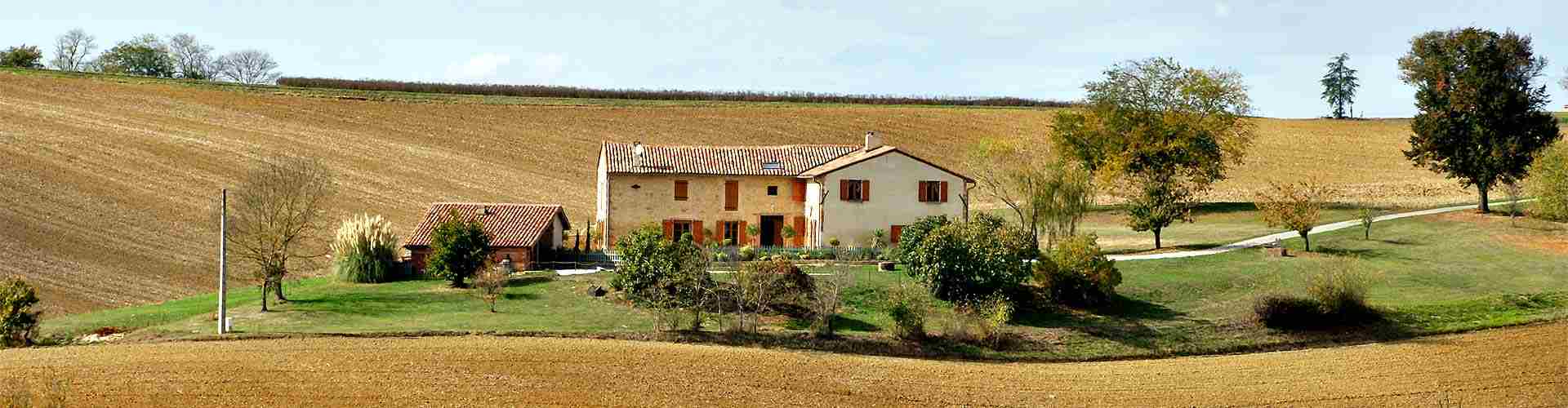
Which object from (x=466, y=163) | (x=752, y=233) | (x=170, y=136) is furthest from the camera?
(x=466, y=163)

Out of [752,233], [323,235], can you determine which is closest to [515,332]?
[752,233]

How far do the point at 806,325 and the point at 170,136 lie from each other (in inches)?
2084

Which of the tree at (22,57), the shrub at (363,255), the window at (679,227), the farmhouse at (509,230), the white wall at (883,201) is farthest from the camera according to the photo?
the tree at (22,57)

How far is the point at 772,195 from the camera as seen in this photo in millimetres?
57000

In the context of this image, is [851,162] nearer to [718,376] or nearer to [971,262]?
[971,262]

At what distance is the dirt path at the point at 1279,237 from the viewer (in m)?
52.4

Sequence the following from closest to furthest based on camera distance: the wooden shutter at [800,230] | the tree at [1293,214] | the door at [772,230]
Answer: the tree at [1293,214] → the door at [772,230] → the wooden shutter at [800,230]

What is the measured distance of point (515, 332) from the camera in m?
36.6

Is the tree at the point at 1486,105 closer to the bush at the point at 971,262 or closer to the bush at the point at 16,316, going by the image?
the bush at the point at 971,262

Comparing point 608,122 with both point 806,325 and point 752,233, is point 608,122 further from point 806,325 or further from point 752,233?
point 806,325

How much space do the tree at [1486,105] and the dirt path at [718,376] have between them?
30.0 metres

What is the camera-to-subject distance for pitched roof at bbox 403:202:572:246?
4944 cm

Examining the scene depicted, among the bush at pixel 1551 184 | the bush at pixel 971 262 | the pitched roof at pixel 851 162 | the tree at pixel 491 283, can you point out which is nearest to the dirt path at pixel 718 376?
the tree at pixel 491 283

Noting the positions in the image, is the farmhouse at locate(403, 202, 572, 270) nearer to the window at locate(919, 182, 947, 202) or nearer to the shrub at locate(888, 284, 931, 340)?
the window at locate(919, 182, 947, 202)
